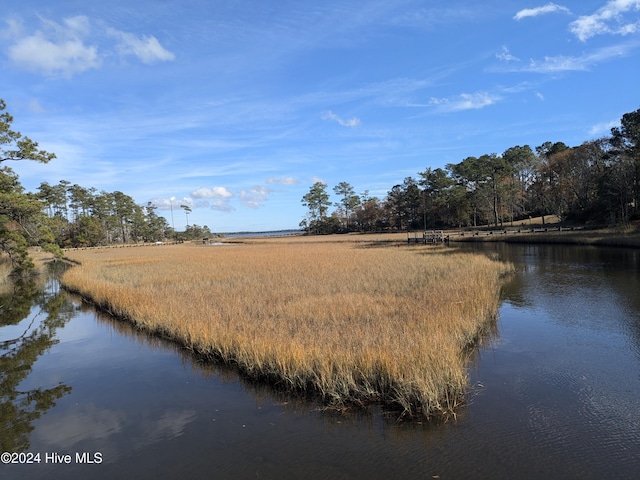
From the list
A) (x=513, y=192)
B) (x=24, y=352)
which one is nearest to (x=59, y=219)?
(x=24, y=352)

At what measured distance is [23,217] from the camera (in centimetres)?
2373

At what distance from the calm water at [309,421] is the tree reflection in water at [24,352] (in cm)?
5

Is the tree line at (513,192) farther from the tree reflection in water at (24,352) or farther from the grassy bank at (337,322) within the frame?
the tree reflection in water at (24,352)

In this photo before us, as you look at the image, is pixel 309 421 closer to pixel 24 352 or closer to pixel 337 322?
pixel 337 322

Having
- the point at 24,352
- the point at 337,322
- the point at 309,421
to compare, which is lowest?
the point at 309,421

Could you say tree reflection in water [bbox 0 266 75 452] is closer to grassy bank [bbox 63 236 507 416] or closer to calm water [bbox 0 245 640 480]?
calm water [bbox 0 245 640 480]

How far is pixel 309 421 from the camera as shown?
684 centimetres

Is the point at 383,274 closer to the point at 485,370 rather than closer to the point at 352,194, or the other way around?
the point at 485,370

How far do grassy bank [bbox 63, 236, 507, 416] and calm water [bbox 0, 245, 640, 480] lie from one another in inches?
20.8

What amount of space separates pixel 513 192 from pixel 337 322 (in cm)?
7541

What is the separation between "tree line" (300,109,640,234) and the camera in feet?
164

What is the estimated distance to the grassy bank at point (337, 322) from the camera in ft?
24.3

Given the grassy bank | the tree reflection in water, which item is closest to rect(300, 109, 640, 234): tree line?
the grassy bank

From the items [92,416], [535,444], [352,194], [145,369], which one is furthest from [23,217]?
[352,194]
